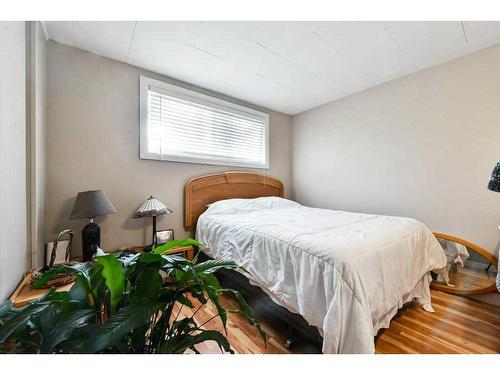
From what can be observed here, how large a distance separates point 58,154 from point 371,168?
133 inches

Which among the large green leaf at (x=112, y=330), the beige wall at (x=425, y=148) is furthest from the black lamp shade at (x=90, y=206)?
the beige wall at (x=425, y=148)

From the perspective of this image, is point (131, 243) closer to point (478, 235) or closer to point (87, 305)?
point (87, 305)

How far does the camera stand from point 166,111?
2.39m

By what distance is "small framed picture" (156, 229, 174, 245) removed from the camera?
2188 mm

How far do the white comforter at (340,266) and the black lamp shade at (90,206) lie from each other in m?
1.00

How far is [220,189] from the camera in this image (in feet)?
9.18

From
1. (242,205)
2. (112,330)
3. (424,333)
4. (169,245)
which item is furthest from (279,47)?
(424,333)

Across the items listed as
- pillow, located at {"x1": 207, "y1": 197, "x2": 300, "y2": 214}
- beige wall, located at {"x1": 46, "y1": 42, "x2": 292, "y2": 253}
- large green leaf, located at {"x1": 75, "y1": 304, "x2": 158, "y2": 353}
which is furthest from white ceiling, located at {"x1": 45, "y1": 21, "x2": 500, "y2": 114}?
large green leaf, located at {"x1": 75, "y1": 304, "x2": 158, "y2": 353}

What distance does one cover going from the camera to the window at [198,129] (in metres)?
2.30

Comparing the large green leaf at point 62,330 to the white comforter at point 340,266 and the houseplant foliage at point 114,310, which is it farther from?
the white comforter at point 340,266

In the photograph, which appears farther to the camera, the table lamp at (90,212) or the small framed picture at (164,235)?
the small framed picture at (164,235)
